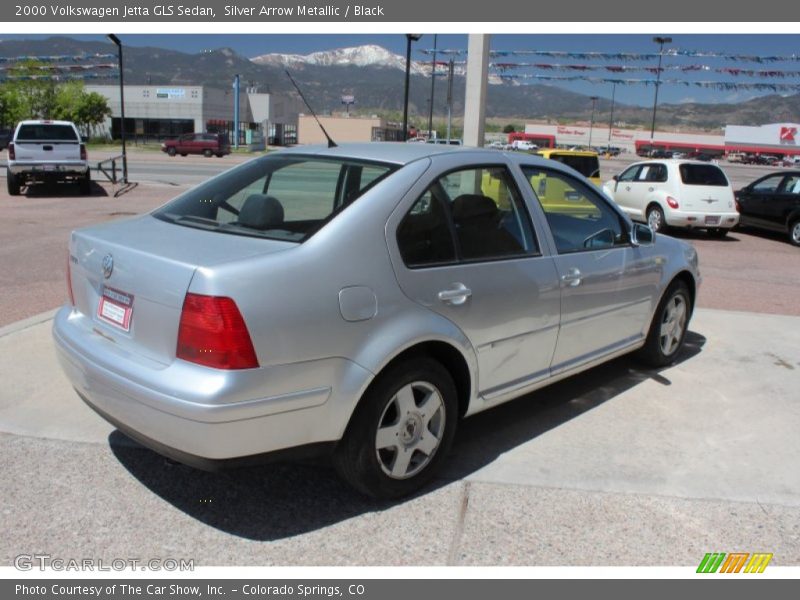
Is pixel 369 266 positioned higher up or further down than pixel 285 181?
further down

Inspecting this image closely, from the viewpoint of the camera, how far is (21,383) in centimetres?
484

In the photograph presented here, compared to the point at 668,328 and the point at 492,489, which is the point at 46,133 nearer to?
the point at 668,328

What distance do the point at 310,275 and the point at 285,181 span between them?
1.31 meters

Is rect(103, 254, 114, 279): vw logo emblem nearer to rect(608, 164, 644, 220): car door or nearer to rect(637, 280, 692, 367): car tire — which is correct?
rect(637, 280, 692, 367): car tire

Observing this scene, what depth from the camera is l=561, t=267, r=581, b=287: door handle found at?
425 cm

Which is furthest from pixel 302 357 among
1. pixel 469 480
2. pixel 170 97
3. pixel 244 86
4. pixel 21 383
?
pixel 244 86

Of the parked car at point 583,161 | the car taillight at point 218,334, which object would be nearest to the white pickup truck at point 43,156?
the parked car at point 583,161

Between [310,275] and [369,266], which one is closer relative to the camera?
[310,275]

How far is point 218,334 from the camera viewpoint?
2846 millimetres

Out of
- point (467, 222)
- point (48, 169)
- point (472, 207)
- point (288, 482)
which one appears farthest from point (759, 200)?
point (48, 169)

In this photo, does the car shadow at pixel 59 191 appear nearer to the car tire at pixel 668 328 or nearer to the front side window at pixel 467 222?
the car tire at pixel 668 328
